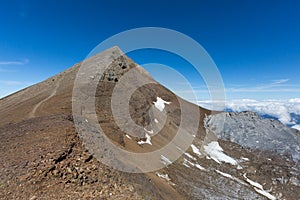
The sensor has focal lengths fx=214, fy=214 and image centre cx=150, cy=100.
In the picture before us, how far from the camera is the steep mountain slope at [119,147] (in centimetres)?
1132

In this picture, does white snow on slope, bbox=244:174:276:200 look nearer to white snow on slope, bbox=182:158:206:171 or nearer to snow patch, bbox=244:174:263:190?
snow patch, bbox=244:174:263:190

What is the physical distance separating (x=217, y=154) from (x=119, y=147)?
3529 centimetres

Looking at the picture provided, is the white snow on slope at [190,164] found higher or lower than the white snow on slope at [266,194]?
higher

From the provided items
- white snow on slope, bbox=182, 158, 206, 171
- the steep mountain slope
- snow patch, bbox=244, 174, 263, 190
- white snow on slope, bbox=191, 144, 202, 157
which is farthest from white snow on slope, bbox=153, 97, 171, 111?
snow patch, bbox=244, 174, 263, 190

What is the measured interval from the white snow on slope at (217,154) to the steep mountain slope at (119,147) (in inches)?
10.1

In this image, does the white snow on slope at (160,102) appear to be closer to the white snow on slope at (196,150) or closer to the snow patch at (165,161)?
the white snow on slope at (196,150)

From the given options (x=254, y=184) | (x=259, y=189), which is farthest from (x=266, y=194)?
(x=254, y=184)

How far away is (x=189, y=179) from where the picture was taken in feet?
103

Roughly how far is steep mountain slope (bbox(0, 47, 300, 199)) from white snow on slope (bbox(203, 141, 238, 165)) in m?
0.26

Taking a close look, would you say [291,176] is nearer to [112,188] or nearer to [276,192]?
[276,192]

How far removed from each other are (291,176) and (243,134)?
68.1ft

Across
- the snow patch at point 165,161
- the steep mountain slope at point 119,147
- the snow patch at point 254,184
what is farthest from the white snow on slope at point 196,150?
the snow patch at point 165,161

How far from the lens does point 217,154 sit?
5212cm

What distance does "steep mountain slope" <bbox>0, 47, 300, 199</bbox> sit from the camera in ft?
37.1
